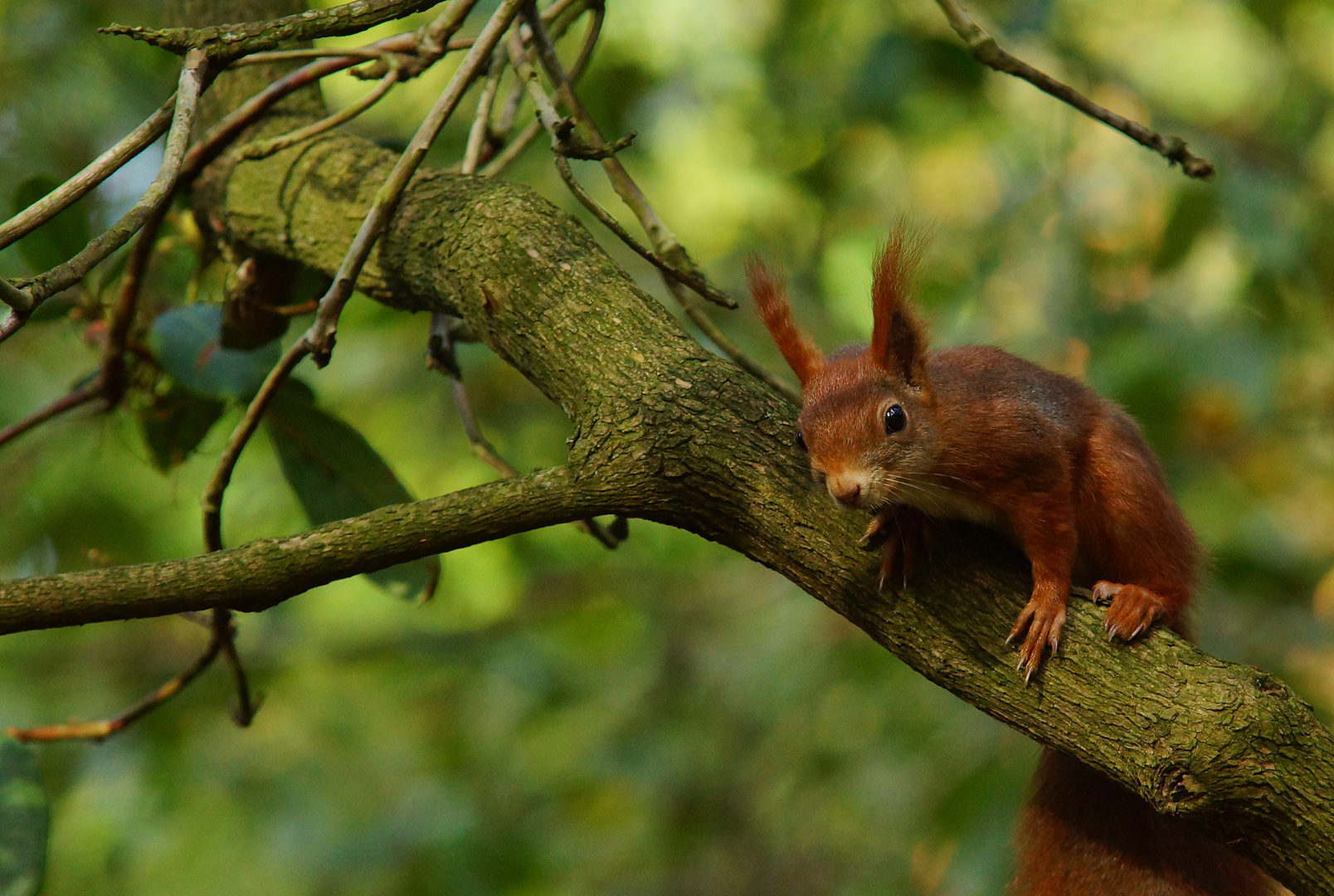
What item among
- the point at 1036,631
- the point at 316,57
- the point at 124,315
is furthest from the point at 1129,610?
the point at 124,315

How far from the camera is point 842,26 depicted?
5.62 m

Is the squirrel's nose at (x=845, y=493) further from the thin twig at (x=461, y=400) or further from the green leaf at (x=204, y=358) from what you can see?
the green leaf at (x=204, y=358)

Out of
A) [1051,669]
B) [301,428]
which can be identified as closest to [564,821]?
[301,428]

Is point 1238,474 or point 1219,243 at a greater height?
point 1219,243

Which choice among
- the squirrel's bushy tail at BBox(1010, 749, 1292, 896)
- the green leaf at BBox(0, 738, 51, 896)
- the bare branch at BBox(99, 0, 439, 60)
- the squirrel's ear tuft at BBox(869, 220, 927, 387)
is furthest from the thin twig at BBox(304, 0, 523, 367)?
the squirrel's bushy tail at BBox(1010, 749, 1292, 896)

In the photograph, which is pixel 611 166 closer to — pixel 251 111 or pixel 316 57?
pixel 316 57

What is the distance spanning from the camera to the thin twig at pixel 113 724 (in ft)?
7.61

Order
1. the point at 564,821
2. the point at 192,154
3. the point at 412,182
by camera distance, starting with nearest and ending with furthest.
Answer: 1. the point at 412,182
2. the point at 192,154
3. the point at 564,821

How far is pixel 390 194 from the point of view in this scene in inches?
76.2

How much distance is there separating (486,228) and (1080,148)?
3.81 meters

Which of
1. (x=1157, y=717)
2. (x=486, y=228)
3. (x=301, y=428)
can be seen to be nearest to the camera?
(x=1157, y=717)

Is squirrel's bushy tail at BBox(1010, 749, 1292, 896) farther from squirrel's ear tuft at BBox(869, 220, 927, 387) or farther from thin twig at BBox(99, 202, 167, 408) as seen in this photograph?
thin twig at BBox(99, 202, 167, 408)

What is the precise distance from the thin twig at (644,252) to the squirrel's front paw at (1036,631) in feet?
2.04

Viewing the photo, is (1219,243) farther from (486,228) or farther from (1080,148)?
(486,228)
